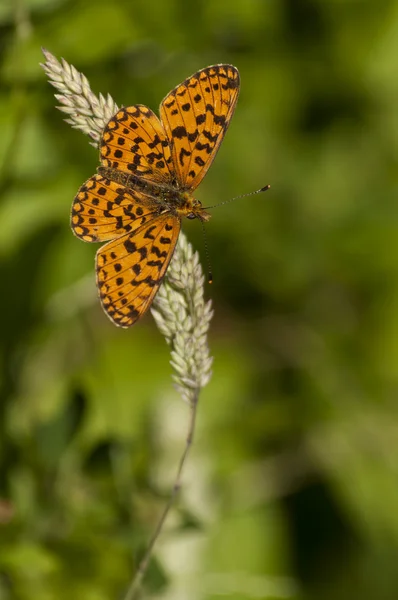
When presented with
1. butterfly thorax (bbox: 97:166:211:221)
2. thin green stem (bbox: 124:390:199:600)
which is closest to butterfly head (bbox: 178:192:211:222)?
butterfly thorax (bbox: 97:166:211:221)

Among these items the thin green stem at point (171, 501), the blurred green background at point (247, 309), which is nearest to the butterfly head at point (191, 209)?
the thin green stem at point (171, 501)

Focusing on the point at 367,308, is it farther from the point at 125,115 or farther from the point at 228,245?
the point at 125,115

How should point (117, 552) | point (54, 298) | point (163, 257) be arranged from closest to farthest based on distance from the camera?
point (163, 257), point (117, 552), point (54, 298)

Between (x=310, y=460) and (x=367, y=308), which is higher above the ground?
(x=367, y=308)

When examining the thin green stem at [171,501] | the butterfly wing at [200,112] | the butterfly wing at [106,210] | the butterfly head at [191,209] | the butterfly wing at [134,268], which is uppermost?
the butterfly wing at [200,112]

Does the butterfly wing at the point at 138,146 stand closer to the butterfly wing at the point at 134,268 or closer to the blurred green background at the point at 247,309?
the butterfly wing at the point at 134,268

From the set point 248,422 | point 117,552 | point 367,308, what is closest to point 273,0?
point 367,308
